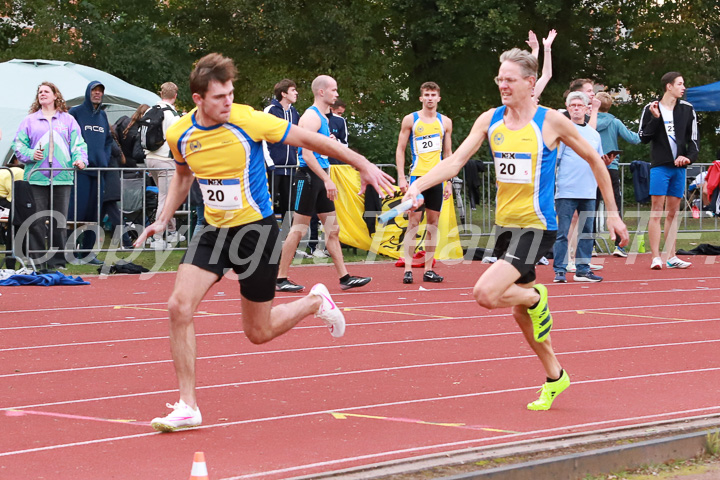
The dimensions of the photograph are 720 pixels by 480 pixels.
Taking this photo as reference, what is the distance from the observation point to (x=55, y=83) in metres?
22.0

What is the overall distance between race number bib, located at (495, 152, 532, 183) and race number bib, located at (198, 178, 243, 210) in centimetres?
164

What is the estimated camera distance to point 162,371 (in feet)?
25.9


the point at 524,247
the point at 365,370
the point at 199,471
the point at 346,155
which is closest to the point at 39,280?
the point at 365,370

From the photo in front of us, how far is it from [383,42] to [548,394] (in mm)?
29486

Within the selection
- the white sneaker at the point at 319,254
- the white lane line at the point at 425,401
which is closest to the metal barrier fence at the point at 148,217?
the white sneaker at the point at 319,254

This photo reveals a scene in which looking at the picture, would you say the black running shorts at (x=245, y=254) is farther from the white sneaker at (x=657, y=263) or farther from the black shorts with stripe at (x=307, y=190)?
the white sneaker at (x=657, y=263)

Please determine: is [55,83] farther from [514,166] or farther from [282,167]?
[514,166]

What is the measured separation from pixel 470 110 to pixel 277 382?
93.5ft

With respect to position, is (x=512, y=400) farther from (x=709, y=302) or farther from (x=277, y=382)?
(x=709, y=302)

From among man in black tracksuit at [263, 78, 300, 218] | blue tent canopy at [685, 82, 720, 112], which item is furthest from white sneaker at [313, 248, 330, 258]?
blue tent canopy at [685, 82, 720, 112]

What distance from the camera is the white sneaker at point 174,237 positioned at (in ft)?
54.4

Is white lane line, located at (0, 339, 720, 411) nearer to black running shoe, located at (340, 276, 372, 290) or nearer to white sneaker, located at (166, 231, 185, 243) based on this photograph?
black running shoe, located at (340, 276, 372, 290)

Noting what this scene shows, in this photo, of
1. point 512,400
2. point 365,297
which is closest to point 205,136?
point 512,400

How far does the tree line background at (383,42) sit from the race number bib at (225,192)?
2440 centimetres
